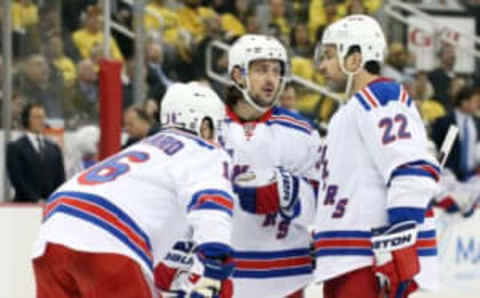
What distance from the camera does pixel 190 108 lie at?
4.21m

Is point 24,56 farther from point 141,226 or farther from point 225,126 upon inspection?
point 141,226

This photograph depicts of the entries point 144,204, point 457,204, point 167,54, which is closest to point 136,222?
point 144,204

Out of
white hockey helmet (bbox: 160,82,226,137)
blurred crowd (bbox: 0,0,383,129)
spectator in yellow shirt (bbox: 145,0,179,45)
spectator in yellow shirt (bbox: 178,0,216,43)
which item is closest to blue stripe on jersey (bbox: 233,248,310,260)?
white hockey helmet (bbox: 160,82,226,137)

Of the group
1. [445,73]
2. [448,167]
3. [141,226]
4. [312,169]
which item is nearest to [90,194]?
[141,226]

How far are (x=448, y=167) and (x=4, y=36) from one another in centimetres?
286

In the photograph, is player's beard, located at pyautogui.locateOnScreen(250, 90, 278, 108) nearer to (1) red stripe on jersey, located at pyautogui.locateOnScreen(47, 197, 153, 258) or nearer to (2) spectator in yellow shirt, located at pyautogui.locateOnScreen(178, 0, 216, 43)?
(1) red stripe on jersey, located at pyautogui.locateOnScreen(47, 197, 153, 258)

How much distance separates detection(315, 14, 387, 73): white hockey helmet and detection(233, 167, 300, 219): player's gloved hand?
1.78ft

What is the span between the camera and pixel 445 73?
999 cm

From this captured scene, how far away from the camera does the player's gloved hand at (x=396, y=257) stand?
4289mm

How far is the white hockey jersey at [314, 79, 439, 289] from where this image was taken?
4324 mm

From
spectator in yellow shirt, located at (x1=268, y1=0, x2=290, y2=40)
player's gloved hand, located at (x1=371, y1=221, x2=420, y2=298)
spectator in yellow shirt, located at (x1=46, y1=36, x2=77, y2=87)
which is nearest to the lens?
player's gloved hand, located at (x1=371, y1=221, x2=420, y2=298)

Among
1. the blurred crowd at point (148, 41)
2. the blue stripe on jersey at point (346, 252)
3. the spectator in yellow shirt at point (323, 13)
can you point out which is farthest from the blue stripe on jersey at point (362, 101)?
the spectator in yellow shirt at point (323, 13)

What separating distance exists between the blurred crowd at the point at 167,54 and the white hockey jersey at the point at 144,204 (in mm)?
2828

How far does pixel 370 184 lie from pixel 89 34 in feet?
11.9
